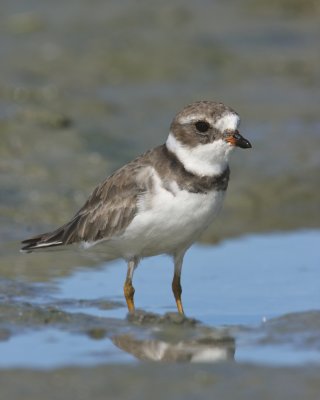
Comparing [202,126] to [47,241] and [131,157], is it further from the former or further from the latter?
[131,157]

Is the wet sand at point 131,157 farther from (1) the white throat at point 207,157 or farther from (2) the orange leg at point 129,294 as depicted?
(1) the white throat at point 207,157

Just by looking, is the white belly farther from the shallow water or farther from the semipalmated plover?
the shallow water

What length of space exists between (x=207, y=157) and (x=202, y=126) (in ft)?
0.70

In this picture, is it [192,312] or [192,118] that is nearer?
[192,118]

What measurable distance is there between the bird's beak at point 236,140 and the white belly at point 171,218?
343 millimetres

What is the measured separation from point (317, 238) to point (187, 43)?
14.7 feet

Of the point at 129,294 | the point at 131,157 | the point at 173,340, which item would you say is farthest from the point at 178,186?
the point at 131,157

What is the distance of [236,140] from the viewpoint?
725cm

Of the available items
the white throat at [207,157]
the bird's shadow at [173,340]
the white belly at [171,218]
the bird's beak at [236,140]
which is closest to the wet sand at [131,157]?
the bird's shadow at [173,340]

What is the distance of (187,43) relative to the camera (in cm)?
1388

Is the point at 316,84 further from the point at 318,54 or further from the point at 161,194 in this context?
the point at 161,194

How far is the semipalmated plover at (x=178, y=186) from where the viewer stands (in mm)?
7262

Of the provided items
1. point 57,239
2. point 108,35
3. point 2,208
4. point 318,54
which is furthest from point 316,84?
point 57,239

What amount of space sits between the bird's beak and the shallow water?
1.10 m
